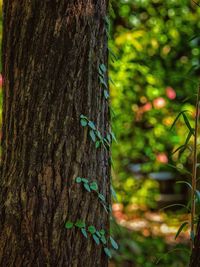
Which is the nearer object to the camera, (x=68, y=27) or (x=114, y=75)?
(x=68, y=27)

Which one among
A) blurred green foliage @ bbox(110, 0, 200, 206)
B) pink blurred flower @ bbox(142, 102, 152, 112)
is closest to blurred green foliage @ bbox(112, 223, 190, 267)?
blurred green foliage @ bbox(110, 0, 200, 206)

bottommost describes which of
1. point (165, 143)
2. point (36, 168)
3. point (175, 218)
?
point (175, 218)

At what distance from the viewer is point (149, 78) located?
19.1 ft

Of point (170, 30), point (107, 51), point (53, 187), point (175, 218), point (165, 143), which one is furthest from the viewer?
point (175, 218)

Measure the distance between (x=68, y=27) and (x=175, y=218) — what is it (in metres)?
5.54

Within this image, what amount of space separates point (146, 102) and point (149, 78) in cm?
59

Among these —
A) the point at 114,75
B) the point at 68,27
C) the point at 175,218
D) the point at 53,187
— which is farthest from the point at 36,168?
the point at 175,218

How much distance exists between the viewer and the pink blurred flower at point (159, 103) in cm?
628

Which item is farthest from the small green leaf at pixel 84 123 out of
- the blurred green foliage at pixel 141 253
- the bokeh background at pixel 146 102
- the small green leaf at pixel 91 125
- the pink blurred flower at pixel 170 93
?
the pink blurred flower at pixel 170 93

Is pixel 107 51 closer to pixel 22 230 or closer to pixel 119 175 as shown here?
pixel 22 230

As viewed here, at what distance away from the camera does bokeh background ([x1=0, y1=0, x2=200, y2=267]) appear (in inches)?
229

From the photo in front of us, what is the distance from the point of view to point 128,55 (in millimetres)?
5668

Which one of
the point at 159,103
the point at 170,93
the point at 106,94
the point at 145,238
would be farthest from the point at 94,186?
the point at 145,238

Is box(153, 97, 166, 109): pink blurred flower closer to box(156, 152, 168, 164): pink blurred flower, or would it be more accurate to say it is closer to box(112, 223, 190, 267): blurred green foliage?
box(156, 152, 168, 164): pink blurred flower
